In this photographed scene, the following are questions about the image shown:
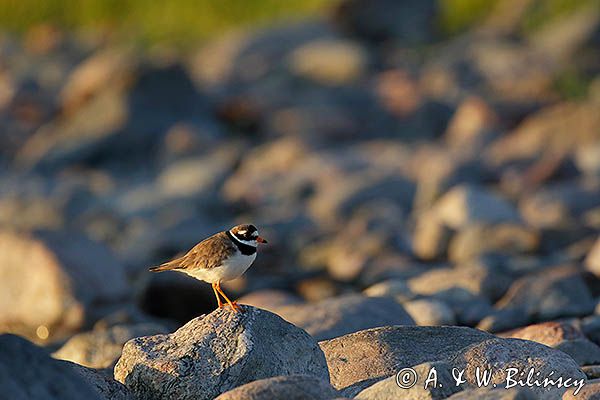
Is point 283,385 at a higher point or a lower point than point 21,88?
higher

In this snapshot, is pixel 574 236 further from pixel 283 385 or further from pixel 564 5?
pixel 564 5

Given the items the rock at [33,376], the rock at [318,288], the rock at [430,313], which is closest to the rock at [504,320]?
the rock at [430,313]

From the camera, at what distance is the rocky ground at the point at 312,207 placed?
19.5 feet

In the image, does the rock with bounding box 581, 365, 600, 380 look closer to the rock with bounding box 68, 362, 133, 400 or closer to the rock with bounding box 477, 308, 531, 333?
the rock with bounding box 477, 308, 531, 333

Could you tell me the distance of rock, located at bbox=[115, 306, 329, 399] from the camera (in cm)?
572

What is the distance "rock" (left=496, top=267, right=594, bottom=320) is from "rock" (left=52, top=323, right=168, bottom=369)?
9.57 feet

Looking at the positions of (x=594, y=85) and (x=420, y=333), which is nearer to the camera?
(x=420, y=333)

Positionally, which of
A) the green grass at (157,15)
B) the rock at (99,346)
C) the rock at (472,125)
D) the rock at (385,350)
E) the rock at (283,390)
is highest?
the rock at (283,390)

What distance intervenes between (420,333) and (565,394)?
39.0 inches

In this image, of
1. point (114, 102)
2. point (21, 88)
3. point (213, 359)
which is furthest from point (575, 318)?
point (21, 88)

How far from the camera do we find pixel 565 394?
568cm

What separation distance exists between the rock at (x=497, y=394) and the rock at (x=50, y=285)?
6.65 metres

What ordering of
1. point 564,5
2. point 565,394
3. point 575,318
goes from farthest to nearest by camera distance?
point 564,5 < point 575,318 < point 565,394

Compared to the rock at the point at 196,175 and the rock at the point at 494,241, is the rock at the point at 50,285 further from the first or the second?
the rock at the point at 196,175
